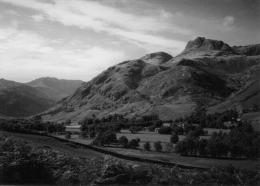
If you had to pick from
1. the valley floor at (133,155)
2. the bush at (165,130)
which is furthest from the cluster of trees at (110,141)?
the bush at (165,130)

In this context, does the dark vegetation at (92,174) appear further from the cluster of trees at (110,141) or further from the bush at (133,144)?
the bush at (133,144)

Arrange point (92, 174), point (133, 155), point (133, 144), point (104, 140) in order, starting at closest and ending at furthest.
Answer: point (92, 174) → point (133, 155) → point (133, 144) → point (104, 140)

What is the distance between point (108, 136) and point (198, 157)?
109ft

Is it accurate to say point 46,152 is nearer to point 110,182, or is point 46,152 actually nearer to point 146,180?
point 110,182

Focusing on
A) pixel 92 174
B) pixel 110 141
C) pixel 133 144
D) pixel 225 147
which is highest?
pixel 92 174

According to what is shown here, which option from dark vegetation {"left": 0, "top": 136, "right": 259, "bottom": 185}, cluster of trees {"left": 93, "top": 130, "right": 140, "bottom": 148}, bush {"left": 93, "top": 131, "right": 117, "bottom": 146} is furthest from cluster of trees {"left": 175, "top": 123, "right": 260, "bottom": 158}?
dark vegetation {"left": 0, "top": 136, "right": 259, "bottom": 185}

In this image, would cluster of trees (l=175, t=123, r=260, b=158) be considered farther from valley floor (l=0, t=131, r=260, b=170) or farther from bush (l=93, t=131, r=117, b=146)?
bush (l=93, t=131, r=117, b=146)

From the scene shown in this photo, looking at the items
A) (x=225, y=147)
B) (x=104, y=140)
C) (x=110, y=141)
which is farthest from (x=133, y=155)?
(x=225, y=147)

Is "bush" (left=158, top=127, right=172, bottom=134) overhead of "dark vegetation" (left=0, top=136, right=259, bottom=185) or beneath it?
beneath

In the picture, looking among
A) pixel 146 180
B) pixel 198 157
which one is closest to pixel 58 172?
pixel 146 180

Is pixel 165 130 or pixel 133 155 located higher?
pixel 165 130

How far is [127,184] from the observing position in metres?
14.8

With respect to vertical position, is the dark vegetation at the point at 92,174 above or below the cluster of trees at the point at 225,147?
above

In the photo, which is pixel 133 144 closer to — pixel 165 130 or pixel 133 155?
pixel 133 155
